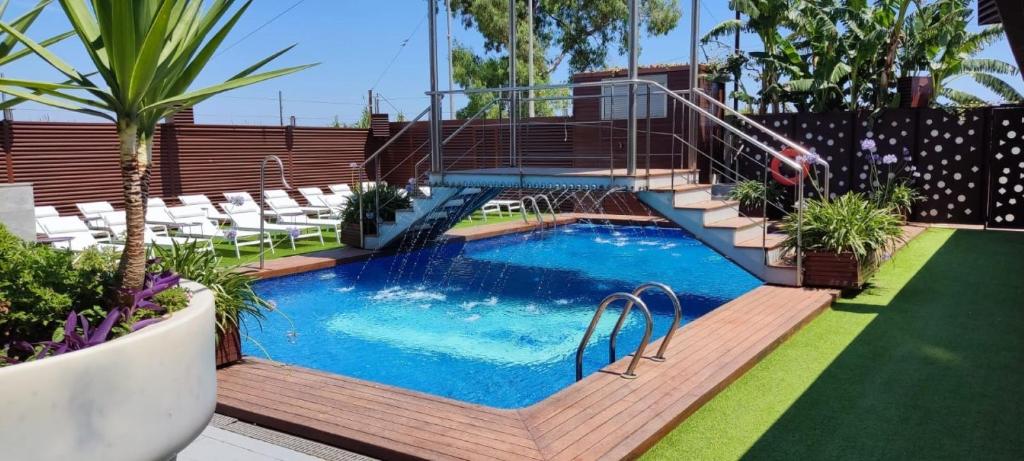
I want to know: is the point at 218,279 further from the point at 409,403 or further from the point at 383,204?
the point at 383,204

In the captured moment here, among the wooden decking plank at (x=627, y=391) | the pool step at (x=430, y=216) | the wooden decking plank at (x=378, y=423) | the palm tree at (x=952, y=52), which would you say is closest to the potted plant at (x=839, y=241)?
the wooden decking plank at (x=627, y=391)

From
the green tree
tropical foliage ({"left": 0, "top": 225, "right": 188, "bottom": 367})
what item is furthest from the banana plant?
the green tree

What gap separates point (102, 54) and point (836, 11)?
15002mm

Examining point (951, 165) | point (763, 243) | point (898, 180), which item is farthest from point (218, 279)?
point (951, 165)

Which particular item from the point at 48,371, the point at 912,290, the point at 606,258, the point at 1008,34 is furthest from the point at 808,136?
the point at 48,371

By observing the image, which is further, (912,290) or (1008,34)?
(912,290)

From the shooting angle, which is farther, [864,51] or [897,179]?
[864,51]

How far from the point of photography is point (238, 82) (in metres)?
2.90

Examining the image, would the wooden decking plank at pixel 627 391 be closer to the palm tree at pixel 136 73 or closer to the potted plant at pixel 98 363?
the potted plant at pixel 98 363

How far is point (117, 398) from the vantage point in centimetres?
245

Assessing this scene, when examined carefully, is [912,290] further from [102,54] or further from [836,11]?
[836,11]

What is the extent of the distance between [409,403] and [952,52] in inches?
560

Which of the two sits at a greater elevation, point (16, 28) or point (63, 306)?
point (16, 28)

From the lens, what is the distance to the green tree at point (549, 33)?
89.8 feet
